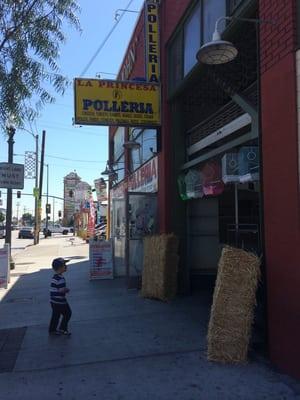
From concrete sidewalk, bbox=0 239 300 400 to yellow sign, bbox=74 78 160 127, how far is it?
3.77m

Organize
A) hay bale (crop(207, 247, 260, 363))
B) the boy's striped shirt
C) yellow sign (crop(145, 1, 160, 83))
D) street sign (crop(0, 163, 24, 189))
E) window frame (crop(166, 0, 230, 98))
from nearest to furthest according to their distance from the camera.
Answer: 1. hay bale (crop(207, 247, 260, 363))
2. the boy's striped shirt
3. window frame (crop(166, 0, 230, 98))
4. yellow sign (crop(145, 1, 160, 83))
5. street sign (crop(0, 163, 24, 189))

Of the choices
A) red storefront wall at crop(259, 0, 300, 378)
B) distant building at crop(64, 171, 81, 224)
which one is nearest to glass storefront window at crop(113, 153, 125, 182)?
red storefront wall at crop(259, 0, 300, 378)

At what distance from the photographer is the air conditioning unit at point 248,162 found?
6812 millimetres

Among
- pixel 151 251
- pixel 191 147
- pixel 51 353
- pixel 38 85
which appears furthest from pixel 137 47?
pixel 51 353

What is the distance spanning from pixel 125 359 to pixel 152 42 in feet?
24.4

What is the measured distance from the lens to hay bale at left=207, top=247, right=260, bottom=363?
227 inches

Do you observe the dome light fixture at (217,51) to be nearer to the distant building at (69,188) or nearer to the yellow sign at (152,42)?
the yellow sign at (152,42)

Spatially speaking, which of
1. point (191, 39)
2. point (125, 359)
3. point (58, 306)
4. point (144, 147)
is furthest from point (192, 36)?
point (125, 359)

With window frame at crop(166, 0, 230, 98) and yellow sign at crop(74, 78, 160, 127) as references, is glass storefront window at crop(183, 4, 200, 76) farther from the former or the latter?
yellow sign at crop(74, 78, 160, 127)

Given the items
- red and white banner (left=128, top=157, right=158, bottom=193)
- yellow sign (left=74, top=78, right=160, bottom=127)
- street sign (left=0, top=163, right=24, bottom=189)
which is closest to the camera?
yellow sign (left=74, top=78, right=160, bottom=127)

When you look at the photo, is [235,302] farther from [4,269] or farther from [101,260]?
[101,260]

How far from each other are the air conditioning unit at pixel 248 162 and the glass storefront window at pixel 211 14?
183 centimetres

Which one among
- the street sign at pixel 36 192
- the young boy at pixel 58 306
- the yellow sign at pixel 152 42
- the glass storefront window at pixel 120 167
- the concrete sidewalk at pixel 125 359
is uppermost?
the yellow sign at pixel 152 42

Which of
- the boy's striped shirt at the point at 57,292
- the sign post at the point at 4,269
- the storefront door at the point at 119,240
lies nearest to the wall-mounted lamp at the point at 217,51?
the boy's striped shirt at the point at 57,292
